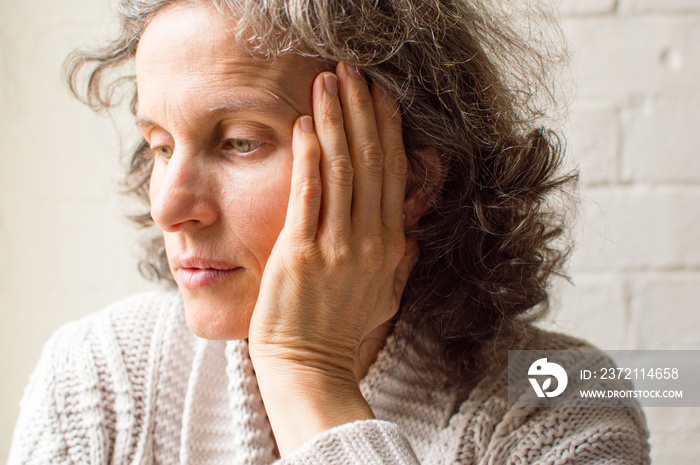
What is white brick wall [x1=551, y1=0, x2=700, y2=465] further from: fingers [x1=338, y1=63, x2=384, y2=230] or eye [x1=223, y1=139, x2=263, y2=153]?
eye [x1=223, y1=139, x2=263, y2=153]

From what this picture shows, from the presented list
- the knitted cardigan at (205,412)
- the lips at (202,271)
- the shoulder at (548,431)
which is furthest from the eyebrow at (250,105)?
the shoulder at (548,431)

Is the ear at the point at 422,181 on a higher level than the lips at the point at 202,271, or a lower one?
higher

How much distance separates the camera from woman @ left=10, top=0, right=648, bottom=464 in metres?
0.82

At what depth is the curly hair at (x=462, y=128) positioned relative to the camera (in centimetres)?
84

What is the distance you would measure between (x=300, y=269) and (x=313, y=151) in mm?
171

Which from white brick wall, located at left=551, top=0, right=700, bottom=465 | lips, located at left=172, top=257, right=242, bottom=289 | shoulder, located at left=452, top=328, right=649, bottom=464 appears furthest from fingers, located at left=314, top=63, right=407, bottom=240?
white brick wall, located at left=551, top=0, right=700, bottom=465

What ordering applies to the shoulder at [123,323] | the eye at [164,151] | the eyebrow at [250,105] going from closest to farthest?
the eyebrow at [250,105], the eye at [164,151], the shoulder at [123,323]

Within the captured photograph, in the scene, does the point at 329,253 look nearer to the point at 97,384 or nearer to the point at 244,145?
the point at 244,145

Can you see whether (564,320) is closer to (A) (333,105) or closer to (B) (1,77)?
(A) (333,105)

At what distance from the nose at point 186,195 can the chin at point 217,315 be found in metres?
0.13

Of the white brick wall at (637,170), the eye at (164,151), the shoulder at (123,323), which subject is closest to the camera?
the eye at (164,151)

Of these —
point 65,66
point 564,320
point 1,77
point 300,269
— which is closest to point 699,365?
point 564,320

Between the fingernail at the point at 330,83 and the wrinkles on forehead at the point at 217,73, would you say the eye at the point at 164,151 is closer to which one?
the wrinkles on forehead at the point at 217,73

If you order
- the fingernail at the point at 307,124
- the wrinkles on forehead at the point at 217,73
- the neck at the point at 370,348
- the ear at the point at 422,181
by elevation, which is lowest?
the neck at the point at 370,348
